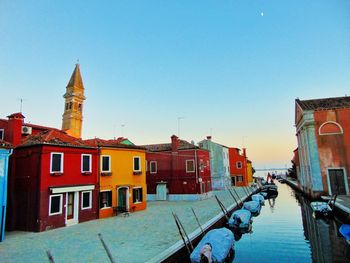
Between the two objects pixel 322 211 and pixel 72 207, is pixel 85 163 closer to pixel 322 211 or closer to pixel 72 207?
pixel 72 207

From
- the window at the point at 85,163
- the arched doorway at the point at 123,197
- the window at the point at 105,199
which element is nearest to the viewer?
the window at the point at 85,163

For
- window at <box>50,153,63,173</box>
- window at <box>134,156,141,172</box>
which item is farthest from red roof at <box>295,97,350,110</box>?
window at <box>50,153,63,173</box>

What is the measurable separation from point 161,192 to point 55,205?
54.6ft

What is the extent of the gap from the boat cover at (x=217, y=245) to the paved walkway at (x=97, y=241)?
1398 mm

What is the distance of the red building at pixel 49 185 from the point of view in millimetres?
15773

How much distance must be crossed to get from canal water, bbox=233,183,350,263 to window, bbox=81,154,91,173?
40.5 feet

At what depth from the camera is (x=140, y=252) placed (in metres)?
10.3

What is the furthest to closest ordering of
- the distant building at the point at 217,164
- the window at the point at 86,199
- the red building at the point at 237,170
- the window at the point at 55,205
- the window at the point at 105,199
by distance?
the red building at the point at 237,170 < the distant building at the point at 217,164 < the window at the point at 105,199 < the window at the point at 86,199 < the window at the point at 55,205

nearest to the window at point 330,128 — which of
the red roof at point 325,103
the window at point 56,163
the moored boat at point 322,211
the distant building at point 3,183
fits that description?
the red roof at point 325,103

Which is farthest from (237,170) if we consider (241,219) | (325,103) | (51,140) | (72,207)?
(51,140)

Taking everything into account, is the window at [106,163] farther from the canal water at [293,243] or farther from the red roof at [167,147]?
the red roof at [167,147]

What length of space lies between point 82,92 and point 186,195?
39664 millimetres

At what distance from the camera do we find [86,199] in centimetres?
1859

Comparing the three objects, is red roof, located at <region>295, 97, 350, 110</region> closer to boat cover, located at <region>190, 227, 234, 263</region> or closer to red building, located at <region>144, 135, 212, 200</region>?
red building, located at <region>144, 135, 212, 200</region>
